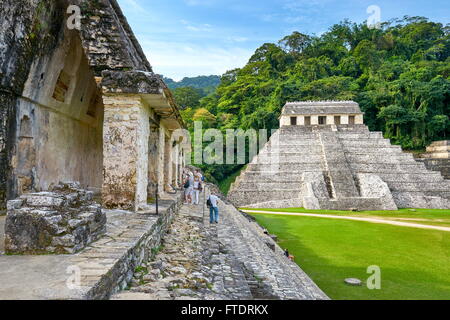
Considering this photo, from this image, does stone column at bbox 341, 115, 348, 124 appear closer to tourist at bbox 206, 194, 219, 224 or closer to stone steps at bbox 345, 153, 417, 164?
stone steps at bbox 345, 153, 417, 164

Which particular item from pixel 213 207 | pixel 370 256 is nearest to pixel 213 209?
pixel 213 207

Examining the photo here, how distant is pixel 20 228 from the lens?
2979 mm

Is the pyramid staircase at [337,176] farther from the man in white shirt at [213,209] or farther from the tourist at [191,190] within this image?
the man in white shirt at [213,209]

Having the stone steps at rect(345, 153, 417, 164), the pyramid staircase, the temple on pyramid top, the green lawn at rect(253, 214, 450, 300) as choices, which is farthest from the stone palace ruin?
the temple on pyramid top

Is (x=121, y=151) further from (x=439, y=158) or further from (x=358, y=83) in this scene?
(x=358, y=83)

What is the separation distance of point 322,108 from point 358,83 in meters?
17.1

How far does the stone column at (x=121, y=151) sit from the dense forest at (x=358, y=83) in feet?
89.2

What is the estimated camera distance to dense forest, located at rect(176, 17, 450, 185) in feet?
116

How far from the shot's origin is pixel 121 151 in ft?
17.5

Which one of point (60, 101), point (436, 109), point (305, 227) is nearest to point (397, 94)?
point (436, 109)

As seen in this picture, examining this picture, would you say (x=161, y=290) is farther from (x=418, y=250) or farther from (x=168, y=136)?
(x=418, y=250)

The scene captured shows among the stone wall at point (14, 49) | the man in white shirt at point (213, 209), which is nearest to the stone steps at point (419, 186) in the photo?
the man in white shirt at point (213, 209)

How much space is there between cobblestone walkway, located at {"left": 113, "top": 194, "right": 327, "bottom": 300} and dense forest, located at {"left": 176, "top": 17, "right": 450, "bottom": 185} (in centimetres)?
2637

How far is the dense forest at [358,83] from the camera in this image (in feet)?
116
